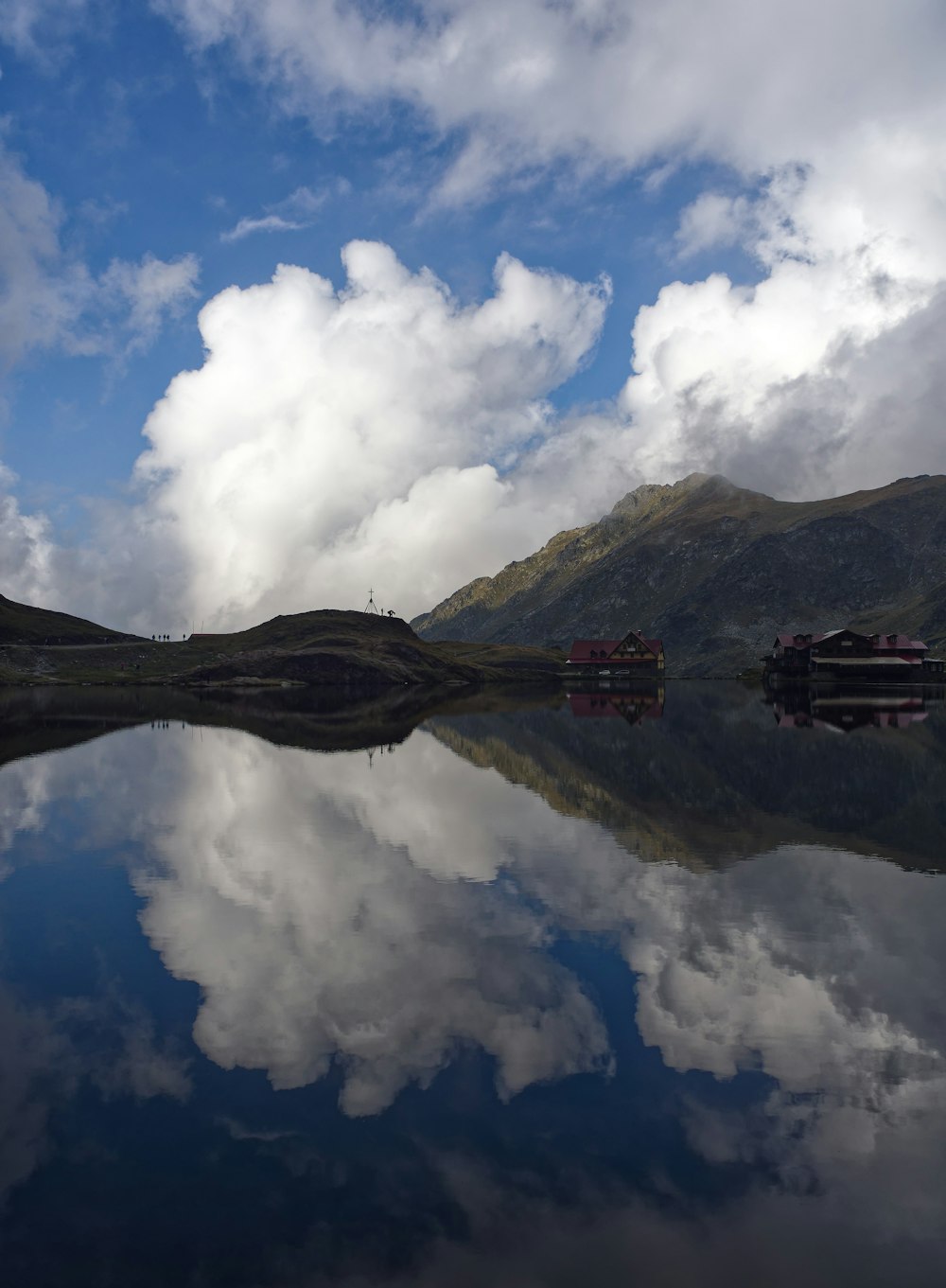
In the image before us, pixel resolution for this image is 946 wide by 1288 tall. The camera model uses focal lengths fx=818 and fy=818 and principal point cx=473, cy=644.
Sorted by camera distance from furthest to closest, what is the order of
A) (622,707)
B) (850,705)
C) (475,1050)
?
(622,707) < (850,705) < (475,1050)

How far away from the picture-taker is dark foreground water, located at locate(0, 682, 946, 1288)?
11.2 meters

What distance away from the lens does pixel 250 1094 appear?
14.9 meters

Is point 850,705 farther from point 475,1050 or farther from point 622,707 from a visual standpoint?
point 475,1050

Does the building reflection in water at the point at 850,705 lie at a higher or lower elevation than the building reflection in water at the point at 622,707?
lower

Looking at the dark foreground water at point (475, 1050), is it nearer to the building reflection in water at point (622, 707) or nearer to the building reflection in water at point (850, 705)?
the building reflection in water at point (850, 705)

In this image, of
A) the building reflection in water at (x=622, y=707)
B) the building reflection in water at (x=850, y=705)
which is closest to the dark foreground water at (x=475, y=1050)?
the building reflection in water at (x=850, y=705)

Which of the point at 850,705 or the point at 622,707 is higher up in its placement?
the point at 622,707

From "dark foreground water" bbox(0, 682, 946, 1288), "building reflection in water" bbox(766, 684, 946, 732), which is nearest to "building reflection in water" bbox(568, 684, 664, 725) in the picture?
"building reflection in water" bbox(766, 684, 946, 732)

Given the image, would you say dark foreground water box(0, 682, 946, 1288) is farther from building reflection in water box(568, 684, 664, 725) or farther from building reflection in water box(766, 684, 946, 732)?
building reflection in water box(568, 684, 664, 725)

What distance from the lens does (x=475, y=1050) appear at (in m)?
16.5

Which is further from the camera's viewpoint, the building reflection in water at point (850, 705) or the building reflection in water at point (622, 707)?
the building reflection in water at point (622, 707)

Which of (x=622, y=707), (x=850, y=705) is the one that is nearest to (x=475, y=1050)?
(x=622, y=707)

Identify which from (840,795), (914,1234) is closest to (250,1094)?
→ (914,1234)

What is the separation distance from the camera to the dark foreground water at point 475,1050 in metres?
11.2
